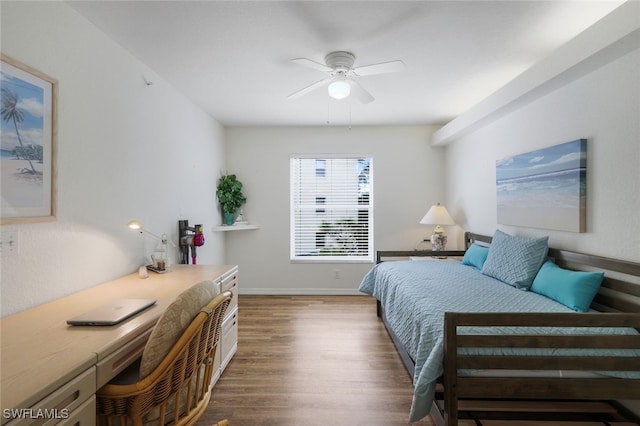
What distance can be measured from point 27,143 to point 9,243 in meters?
0.49

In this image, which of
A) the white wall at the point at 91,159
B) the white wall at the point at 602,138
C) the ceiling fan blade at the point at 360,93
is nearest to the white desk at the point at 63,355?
the white wall at the point at 91,159

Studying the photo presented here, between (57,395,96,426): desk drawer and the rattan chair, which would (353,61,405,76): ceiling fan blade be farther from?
(57,395,96,426): desk drawer

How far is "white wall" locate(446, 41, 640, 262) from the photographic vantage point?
1866mm

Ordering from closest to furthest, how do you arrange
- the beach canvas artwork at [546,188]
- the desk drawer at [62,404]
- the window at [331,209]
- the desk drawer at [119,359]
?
1. the desk drawer at [62,404]
2. the desk drawer at [119,359]
3. the beach canvas artwork at [546,188]
4. the window at [331,209]

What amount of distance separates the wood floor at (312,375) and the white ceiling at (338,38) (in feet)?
8.27

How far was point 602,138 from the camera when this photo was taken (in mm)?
2070

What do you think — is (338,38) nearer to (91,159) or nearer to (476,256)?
(91,159)

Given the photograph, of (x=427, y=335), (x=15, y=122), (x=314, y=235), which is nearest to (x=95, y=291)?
(x=15, y=122)

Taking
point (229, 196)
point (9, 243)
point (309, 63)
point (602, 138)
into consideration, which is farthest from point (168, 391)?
point (229, 196)

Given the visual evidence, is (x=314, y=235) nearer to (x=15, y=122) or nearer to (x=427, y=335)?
(x=427, y=335)

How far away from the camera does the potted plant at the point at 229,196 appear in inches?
170

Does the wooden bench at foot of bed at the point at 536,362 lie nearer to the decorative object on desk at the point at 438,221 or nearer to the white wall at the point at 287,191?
the decorative object on desk at the point at 438,221

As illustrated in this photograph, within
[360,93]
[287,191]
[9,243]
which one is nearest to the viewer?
[9,243]

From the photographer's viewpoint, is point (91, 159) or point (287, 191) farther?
point (287, 191)
